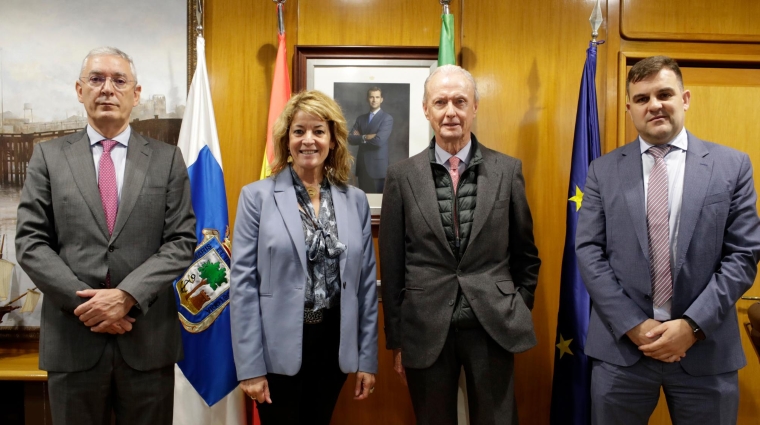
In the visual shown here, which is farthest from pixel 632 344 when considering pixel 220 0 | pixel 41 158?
pixel 220 0

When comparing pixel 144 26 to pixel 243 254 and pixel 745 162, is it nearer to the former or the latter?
pixel 243 254

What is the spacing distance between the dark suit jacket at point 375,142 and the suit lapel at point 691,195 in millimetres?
1465

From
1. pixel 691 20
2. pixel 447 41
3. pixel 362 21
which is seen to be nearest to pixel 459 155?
pixel 447 41

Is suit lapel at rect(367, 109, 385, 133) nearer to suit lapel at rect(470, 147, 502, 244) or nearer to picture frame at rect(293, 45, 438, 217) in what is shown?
picture frame at rect(293, 45, 438, 217)

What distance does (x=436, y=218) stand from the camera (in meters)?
1.88

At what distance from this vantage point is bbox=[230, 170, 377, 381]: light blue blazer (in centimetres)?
170

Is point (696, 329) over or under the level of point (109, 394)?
over

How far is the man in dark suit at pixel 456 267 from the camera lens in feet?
6.06

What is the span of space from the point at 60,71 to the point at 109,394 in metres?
1.86

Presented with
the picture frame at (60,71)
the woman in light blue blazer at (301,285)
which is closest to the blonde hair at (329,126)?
the woman in light blue blazer at (301,285)

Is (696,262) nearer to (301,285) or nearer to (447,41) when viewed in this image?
(301,285)

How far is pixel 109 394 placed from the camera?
1765 millimetres

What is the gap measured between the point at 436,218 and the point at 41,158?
4.59ft

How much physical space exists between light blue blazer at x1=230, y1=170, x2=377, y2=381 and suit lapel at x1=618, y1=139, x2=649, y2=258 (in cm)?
96
